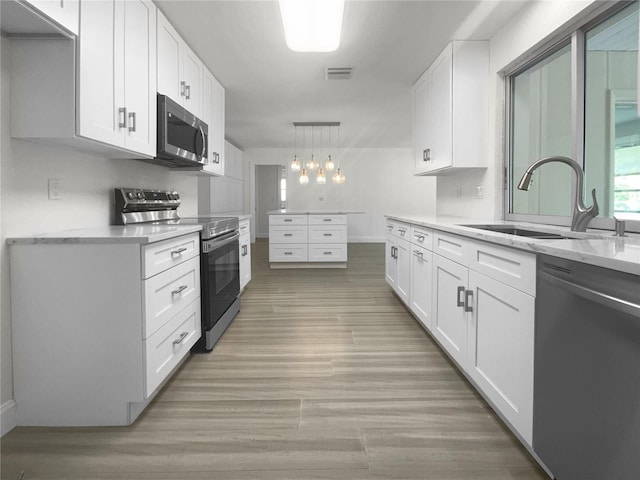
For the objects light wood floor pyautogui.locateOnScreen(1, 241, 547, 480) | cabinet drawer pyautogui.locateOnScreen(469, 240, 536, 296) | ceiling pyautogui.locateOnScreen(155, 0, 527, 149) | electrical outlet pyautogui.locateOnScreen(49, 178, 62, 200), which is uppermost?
ceiling pyautogui.locateOnScreen(155, 0, 527, 149)

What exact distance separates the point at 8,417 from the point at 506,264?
7.06ft

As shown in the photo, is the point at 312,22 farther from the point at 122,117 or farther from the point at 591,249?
the point at 591,249

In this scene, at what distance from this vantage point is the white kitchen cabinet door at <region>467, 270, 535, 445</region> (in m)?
1.51

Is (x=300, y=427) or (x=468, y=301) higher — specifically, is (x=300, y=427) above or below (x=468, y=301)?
below

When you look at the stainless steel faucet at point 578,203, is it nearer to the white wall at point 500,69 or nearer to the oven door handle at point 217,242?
the white wall at point 500,69

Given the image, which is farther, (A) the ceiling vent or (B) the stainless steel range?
(A) the ceiling vent

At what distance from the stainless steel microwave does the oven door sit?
0.64 meters

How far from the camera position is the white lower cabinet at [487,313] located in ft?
5.00

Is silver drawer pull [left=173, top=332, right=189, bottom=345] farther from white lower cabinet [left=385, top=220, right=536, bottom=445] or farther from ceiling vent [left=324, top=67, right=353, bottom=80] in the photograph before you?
ceiling vent [left=324, top=67, right=353, bottom=80]

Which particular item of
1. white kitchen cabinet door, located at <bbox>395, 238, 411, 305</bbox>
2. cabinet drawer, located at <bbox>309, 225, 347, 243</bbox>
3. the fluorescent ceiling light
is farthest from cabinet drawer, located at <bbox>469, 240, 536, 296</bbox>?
cabinet drawer, located at <bbox>309, 225, 347, 243</bbox>

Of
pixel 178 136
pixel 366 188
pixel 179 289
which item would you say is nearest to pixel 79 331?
pixel 179 289

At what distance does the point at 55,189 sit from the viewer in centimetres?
208

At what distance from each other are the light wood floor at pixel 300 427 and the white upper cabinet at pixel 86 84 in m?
1.29

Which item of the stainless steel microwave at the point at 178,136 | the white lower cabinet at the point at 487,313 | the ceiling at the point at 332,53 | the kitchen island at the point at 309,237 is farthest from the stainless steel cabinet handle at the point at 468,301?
the kitchen island at the point at 309,237
